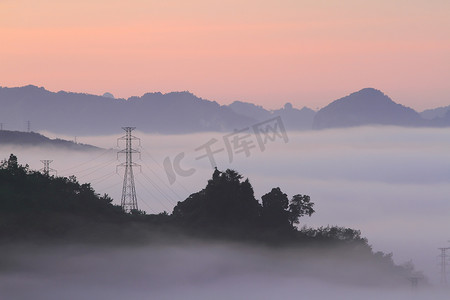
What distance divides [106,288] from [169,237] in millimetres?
12574

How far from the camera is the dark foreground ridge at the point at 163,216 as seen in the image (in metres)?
121

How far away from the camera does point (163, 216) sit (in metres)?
135

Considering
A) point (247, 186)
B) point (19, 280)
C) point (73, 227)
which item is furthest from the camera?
point (247, 186)

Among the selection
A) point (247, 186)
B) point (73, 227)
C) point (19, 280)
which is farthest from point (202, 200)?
point (19, 280)

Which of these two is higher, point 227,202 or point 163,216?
point 227,202

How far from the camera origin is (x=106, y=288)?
382ft

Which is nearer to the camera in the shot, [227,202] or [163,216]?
[227,202]

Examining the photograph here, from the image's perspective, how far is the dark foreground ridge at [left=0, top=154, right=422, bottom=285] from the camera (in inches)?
4749

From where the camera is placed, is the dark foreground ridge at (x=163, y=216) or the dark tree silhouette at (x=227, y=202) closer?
the dark foreground ridge at (x=163, y=216)

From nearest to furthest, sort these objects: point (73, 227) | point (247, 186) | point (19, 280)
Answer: point (19, 280), point (73, 227), point (247, 186)

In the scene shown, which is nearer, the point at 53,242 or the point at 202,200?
the point at 53,242

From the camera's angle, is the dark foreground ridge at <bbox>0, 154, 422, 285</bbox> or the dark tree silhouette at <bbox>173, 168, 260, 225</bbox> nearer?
the dark foreground ridge at <bbox>0, 154, 422, 285</bbox>

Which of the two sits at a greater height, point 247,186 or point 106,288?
point 247,186

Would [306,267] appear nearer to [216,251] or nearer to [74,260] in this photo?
[216,251]
